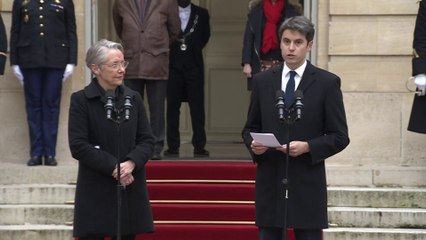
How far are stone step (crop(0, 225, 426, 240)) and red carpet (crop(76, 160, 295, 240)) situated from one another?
463mm

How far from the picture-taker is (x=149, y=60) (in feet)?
31.2

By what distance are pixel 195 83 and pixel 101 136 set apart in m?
4.47

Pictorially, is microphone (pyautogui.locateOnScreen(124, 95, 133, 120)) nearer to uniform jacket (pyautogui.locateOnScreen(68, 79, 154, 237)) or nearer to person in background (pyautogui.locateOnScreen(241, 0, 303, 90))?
uniform jacket (pyautogui.locateOnScreen(68, 79, 154, 237))

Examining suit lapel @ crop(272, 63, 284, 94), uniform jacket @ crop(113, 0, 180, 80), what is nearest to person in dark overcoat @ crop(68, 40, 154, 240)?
suit lapel @ crop(272, 63, 284, 94)

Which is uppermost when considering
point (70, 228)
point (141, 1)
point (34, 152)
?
point (141, 1)

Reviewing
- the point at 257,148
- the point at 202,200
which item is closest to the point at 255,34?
the point at 202,200

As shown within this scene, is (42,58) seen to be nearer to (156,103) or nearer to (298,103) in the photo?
(156,103)

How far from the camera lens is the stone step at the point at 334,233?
8.49 meters

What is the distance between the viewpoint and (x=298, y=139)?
Answer: 5.74m

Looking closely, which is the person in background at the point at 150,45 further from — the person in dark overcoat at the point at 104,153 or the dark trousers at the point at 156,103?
the person in dark overcoat at the point at 104,153

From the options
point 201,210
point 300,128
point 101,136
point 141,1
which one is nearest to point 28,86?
point 141,1

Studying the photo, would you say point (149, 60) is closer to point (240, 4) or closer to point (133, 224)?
point (240, 4)

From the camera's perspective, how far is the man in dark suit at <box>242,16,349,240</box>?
575cm

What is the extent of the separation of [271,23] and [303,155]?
13.0 ft
